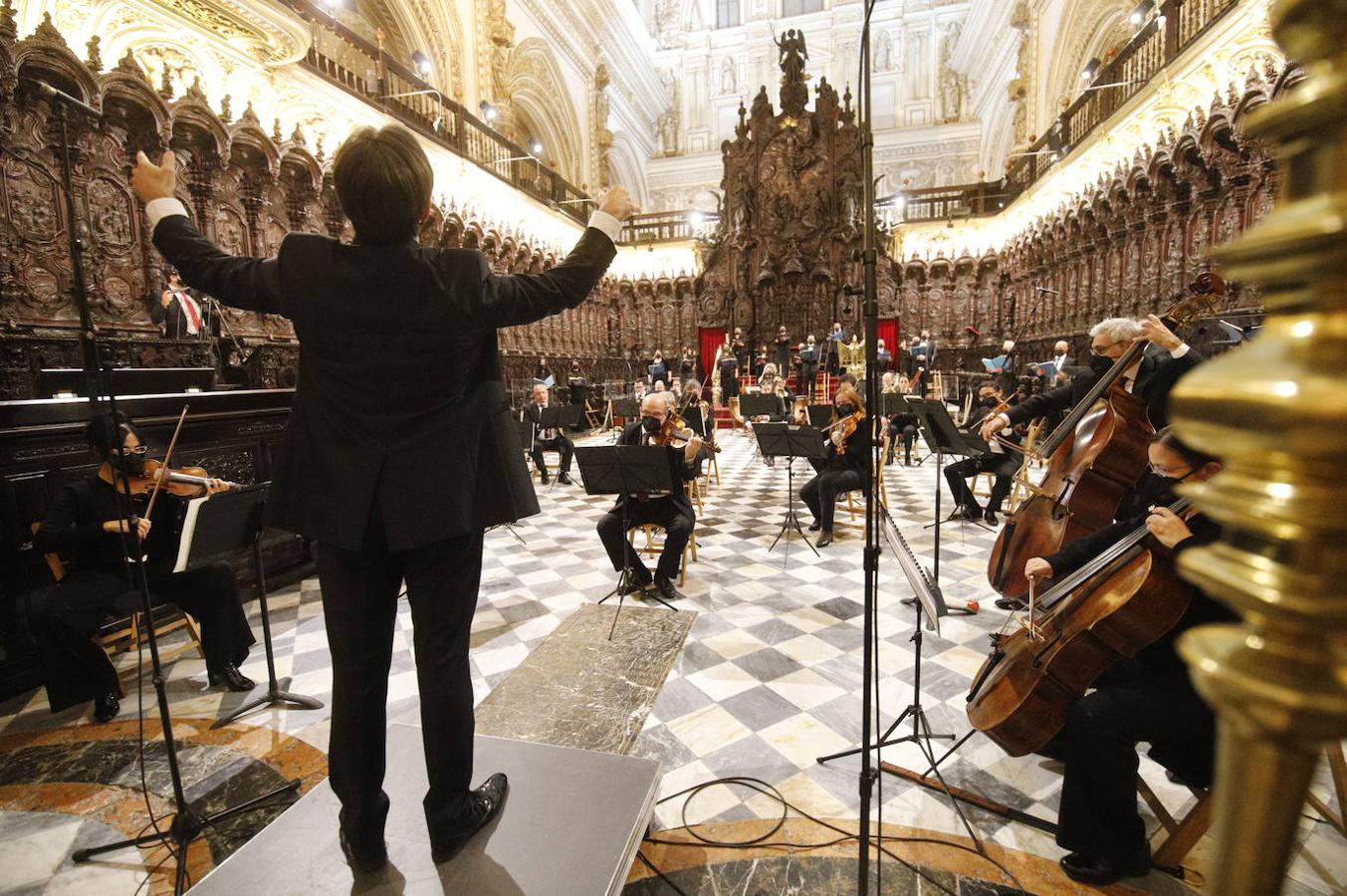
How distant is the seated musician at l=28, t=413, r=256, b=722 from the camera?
9.57ft

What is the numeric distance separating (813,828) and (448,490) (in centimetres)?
176

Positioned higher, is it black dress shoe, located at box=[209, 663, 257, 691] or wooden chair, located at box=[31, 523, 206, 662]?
wooden chair, located at box=[31, 523, 206, 662]

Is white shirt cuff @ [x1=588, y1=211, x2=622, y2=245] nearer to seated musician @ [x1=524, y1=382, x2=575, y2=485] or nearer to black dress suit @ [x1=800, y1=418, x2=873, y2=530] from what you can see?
black dress suit @ [x1=800, y1=418, x2=873, y2=530]

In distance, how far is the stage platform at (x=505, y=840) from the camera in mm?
1686

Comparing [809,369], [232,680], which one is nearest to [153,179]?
[232,680]

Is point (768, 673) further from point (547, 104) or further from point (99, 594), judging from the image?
point (547, 104)

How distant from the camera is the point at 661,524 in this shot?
14.7 feet

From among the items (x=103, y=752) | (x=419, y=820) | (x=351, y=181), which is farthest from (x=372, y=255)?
(x=103, y=752)

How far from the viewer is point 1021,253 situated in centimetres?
1598

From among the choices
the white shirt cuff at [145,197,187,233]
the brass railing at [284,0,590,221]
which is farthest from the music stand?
the brass railing at [284,0,590,221]

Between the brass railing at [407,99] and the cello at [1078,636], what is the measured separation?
10.0m

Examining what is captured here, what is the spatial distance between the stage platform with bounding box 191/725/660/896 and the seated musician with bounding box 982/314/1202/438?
10.3 ft

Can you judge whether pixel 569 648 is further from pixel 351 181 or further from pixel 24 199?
pixel 24 199

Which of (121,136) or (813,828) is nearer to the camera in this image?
(813,828)
